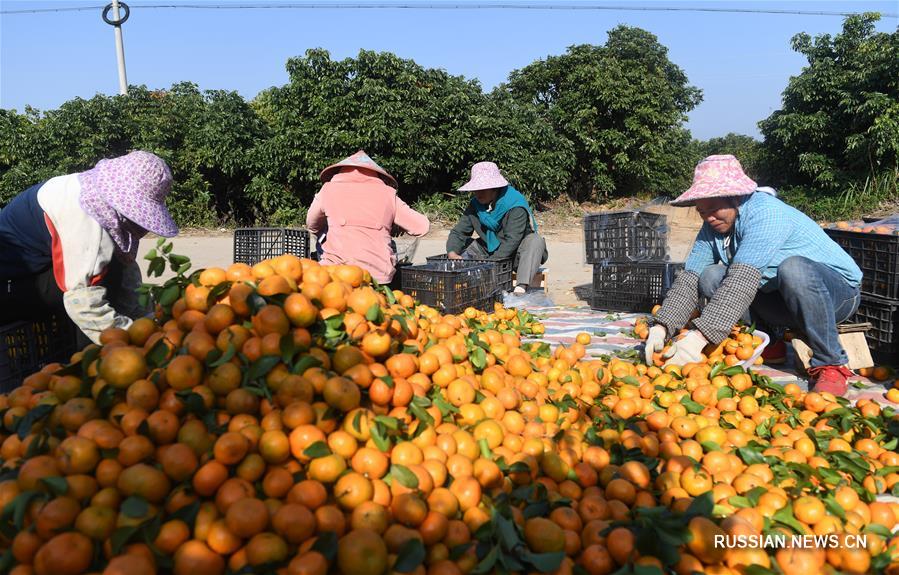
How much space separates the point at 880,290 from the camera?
393 centimetres

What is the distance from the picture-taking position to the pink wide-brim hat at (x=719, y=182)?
11.5 feet

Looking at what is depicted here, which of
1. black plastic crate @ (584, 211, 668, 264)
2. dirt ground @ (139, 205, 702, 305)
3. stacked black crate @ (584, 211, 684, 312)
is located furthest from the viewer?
dirt ground @ (139, 205, 702, 305)

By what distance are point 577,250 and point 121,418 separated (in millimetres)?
11022

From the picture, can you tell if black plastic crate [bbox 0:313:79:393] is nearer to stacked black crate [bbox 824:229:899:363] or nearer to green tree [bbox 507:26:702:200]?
stacked black crate [bbox 824:229:899:363]

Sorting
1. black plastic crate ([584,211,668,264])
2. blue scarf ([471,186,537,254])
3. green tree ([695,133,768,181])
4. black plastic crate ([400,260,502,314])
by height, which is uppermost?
green tree ([695,133,768,181])

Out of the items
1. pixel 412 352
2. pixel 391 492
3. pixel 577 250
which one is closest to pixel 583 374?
pixel 412 352

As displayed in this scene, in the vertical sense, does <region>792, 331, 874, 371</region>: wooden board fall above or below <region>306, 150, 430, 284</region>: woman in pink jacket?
below

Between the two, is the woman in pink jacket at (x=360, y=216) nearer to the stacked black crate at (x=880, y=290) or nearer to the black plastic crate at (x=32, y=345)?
the black plastic crate at (x=32, y=345)

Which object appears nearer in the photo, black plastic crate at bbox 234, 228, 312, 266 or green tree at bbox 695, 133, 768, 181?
black plastic crate at bbox 234, 228, 312, 266

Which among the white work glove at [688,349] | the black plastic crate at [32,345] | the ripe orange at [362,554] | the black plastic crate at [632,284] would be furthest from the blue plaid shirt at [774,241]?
the black plastic crate at [32,345]

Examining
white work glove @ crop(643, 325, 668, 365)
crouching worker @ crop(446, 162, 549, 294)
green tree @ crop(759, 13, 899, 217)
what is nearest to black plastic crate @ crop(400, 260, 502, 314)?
crouching worker @ crop(446, 162, 549, 294)

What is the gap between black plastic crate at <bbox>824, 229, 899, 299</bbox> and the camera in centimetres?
377

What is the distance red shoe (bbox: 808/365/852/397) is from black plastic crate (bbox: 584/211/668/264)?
114 inches

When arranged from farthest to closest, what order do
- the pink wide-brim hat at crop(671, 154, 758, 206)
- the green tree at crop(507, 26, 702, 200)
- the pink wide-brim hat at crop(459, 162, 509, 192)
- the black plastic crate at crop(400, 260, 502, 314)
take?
the green tree at crop(507, 26, 702, 200)
the pink wide-brim hat at crop(459, 162, 509, 192)
the black plastic crate at crop(400, 260, 502, 314)
the pink wide-brim hat at crop(671, 154, 758, 206)
